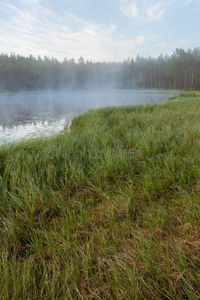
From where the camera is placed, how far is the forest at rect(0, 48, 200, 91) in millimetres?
55375

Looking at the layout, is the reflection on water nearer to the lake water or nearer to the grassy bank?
the lake water

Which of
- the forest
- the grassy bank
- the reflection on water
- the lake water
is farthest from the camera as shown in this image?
the forest

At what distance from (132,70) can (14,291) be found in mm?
94513

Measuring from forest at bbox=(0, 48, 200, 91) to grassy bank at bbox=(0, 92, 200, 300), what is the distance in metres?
54.5

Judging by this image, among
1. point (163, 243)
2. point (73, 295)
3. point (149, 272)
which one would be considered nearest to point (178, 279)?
point (149, 272)

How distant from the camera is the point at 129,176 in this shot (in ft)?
10.1

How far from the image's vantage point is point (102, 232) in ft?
6.05

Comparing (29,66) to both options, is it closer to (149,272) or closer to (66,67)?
(66,67)

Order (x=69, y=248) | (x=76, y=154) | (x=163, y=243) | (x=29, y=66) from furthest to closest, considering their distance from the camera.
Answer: (x=29, y=66), (x=76, y=154), (x=69, y=248), (x=163, y=243)

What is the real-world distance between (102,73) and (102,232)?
104 metres

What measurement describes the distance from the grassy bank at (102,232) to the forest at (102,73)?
5450 centimetres

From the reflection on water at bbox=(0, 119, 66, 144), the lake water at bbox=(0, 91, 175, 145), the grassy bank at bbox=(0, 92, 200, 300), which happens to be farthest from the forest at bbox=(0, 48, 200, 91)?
the grassy bank at bbox=(0, 92, 200, 300)

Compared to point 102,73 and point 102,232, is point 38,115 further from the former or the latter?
point 102,73

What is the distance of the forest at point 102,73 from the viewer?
182 ft
